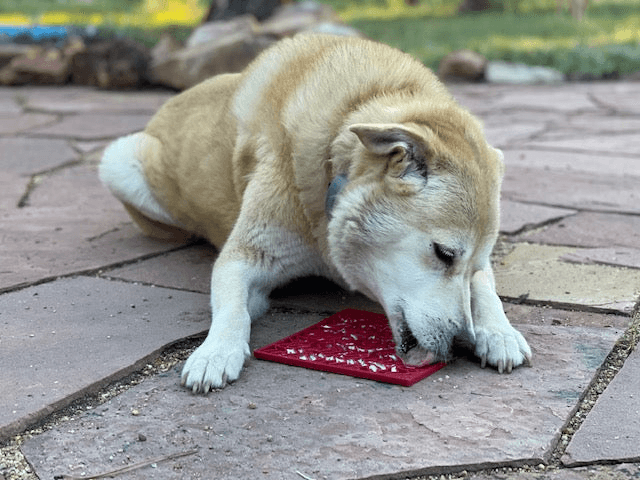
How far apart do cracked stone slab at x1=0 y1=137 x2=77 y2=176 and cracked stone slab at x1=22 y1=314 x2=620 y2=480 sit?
3.10 m

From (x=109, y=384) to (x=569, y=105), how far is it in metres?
6.08

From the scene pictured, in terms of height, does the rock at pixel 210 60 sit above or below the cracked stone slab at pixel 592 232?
below

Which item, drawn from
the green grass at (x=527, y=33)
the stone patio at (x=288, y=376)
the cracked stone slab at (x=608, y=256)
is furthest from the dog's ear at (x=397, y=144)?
the green grass at (x=527, y=33)

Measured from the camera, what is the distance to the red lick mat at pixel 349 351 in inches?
98.2

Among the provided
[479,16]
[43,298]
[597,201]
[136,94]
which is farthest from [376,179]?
[479,16]

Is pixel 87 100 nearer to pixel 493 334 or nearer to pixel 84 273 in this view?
pixel 84 273

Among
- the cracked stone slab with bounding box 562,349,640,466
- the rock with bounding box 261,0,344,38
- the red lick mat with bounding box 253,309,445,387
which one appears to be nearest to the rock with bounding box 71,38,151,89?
the rock with bounding box 261,0,344,38

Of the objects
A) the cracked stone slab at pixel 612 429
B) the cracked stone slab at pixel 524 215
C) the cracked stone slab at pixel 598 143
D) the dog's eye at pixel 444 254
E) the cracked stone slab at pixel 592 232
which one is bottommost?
the cracked stone slab at pixel 598 143

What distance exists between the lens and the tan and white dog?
102 inches

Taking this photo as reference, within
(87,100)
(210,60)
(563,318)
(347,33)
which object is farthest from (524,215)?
(347,33)

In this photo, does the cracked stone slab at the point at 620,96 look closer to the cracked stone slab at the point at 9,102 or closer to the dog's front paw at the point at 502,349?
the cracked stone slab at the point at 9,102

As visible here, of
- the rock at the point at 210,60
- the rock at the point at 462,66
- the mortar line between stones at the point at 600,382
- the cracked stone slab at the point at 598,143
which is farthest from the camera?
the rock at the point at 462,66

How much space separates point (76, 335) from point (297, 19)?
7.39 meters

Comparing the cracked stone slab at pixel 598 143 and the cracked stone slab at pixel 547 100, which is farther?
the cracked stone slab at pixel 547 100
